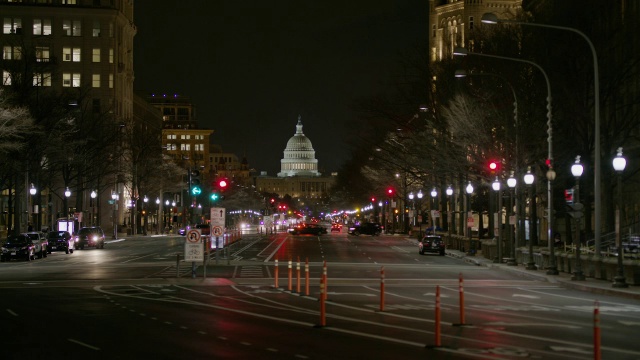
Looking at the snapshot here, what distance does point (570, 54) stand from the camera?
53.0 meters

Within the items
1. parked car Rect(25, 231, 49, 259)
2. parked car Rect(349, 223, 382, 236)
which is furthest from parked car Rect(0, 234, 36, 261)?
parked car Rect(349, 223, 382, 236)

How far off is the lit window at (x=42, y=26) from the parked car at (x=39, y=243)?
222 ft

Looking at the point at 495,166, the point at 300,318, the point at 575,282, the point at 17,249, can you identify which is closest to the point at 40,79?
the point at 17,249

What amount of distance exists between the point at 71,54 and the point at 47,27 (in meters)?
4.59

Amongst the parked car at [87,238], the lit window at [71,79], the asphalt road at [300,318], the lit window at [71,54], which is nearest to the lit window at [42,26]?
the lit window at [71,54]

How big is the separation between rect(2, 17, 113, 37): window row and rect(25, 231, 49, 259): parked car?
67114mm

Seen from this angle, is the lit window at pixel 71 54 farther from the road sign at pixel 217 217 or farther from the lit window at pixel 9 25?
the road sign at pixel 217 217

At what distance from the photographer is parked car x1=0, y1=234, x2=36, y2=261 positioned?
181 feet

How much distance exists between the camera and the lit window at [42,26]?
12125 centimetres

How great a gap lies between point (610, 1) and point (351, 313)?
41.8 m

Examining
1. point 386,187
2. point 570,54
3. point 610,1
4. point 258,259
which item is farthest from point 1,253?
point 386,187

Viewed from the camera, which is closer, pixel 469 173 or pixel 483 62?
pixel 483 62

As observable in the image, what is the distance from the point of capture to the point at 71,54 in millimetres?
121562

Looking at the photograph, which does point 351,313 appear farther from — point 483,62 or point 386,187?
point 386,187
